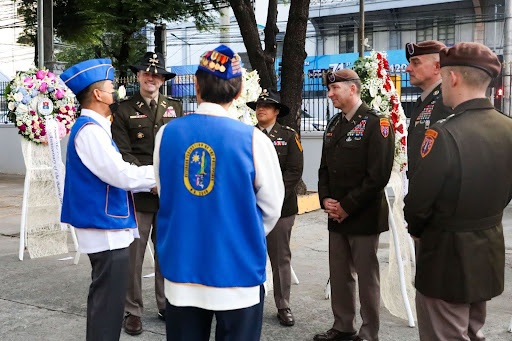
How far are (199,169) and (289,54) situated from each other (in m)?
7.61

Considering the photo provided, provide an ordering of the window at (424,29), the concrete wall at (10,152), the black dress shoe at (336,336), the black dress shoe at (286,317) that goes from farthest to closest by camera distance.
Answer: the window at (424,29) < the concrete wall at (10,152) < the black dress shoe at (286,317) < the black dress shoe at (336,336)

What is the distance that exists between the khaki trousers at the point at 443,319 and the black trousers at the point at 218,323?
733 mm

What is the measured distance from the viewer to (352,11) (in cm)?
3522

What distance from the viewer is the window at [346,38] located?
118 ft

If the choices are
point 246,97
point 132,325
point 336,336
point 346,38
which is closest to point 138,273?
point 132,325

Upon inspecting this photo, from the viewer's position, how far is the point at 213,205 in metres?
2.38

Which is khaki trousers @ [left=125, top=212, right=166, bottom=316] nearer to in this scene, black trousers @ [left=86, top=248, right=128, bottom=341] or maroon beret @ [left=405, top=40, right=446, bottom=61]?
black trousers @ [left=86, top=248, right=128, bottom=341]

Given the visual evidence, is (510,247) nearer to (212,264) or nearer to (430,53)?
(430,53)

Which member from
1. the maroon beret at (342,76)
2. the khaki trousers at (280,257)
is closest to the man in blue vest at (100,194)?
the maroon beret at (342,76)

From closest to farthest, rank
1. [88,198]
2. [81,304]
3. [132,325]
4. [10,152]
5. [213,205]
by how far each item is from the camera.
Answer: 1. [213,205]
2. [88,198]
3. [132,325]
4. [81,304]
5. [10,152]

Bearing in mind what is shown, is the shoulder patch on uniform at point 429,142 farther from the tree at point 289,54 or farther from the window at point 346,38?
the window at point 346,38

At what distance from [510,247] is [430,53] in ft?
13.9

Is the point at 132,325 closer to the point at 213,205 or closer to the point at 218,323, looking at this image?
the point at 218,323

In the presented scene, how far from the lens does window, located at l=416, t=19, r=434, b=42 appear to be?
109ft
